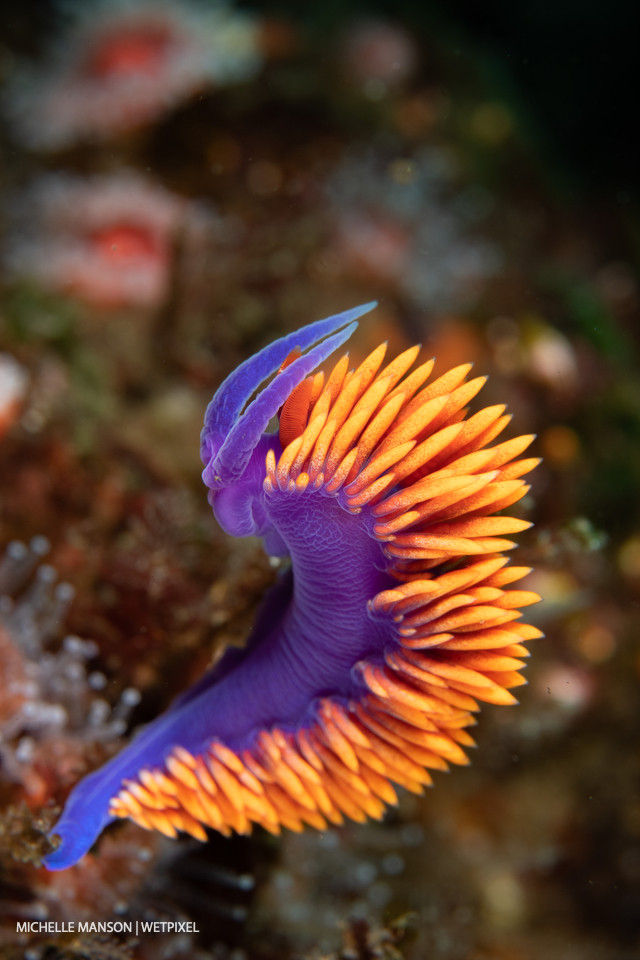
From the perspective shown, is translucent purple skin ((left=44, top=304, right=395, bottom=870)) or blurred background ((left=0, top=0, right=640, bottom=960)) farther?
blurred background ((left=0, top=0, right=640, bottom=960))

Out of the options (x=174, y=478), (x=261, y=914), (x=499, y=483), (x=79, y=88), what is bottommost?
(x=261, y=914)

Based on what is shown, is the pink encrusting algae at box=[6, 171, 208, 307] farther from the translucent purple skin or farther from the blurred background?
the translucent purple skin

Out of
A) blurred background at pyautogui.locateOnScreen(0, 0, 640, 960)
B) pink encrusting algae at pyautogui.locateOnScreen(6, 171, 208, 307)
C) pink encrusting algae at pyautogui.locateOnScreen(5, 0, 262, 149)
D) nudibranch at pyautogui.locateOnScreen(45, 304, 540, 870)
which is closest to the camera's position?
nudibranch at pyautogui.locateOnScreen(45, 304, 540, 870)

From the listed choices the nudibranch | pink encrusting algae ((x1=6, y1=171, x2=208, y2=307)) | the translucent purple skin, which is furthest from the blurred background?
the nudibranch

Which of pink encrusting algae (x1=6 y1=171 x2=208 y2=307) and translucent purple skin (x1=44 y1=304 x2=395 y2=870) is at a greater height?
translucent purple skin (x1=44 y1=304 x2=395 y2=870)

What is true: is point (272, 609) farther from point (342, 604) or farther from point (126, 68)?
point (126, 68)

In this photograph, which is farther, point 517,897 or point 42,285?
point 42,285

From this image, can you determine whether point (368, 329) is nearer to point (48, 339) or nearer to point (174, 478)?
point (174, 478)

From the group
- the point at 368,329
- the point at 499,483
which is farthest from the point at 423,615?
the point at 368,329
